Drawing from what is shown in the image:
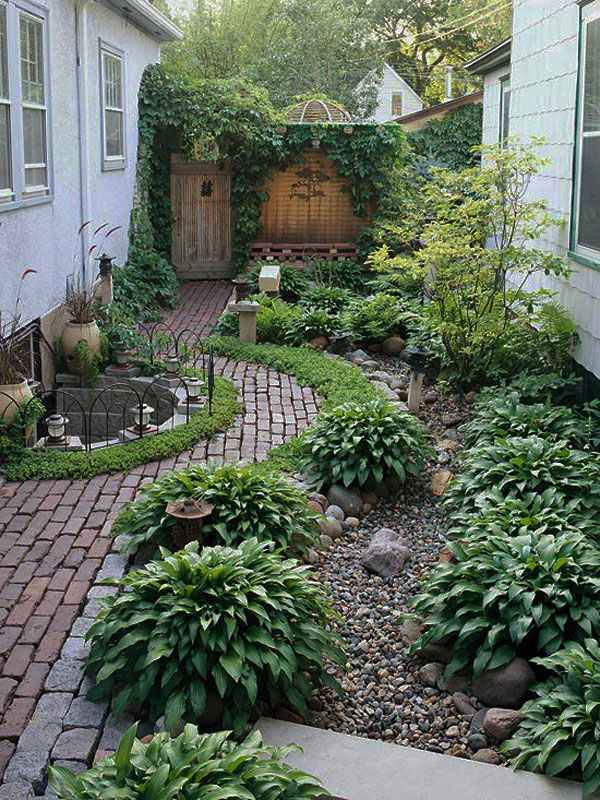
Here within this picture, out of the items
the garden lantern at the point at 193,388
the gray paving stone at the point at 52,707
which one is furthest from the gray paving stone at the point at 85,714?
the garden lantern at the point at 193,388

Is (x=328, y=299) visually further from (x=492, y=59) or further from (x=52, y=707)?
(x=52, y=707)

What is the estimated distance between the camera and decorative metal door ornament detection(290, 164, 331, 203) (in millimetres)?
16125

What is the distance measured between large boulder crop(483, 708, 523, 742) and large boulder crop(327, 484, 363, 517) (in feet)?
8.18

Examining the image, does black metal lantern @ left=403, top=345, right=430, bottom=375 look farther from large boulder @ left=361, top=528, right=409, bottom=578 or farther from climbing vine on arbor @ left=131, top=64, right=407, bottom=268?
climbing vine on arbor @ left=131, top=64, right=407, bottom=268

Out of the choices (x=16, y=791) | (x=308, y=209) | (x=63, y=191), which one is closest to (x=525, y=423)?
(x=16, y=791)

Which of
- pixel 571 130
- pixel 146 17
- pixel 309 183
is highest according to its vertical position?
pixel 146 17

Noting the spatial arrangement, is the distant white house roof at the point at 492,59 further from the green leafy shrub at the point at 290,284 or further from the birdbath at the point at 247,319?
the birdbath at the point at 247,319

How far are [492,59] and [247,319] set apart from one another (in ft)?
16.6

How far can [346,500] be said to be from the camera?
6.43 metres

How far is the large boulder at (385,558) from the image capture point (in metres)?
5.55

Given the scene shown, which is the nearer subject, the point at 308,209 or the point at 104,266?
the point at 104,266

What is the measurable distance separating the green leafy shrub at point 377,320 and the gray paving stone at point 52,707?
23.6ft

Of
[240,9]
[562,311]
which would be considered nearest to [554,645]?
[562,311]

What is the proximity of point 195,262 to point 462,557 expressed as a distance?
12.2 m
